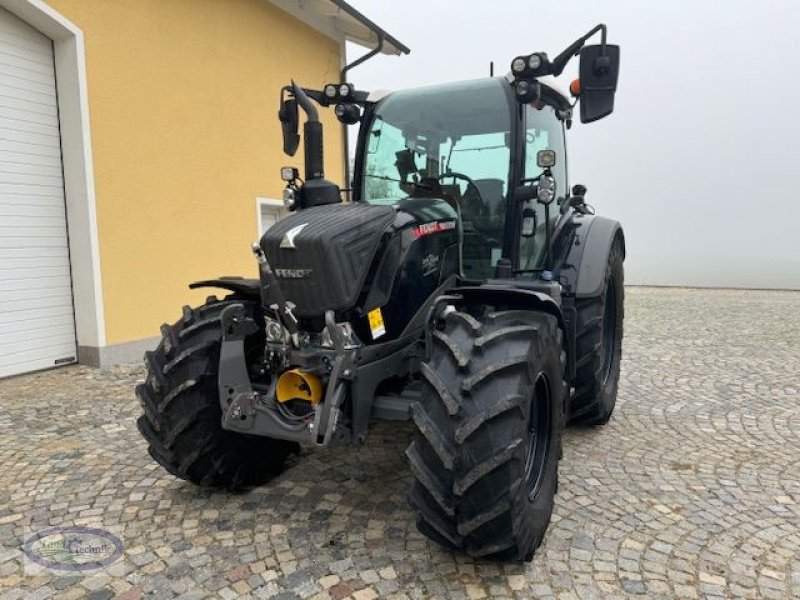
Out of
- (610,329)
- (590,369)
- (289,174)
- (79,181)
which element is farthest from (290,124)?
(79,181)

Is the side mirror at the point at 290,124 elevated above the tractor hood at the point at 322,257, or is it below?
above

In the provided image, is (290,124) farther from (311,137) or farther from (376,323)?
(376,323)

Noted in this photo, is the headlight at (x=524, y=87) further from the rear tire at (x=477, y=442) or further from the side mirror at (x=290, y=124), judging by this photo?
the rear tire at (x=477, y=442)

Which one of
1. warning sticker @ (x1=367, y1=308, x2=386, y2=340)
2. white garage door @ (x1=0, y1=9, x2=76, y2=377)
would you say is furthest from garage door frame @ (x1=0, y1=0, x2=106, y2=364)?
warning sticker @ (x1=367, y1=308, x2=386, y2=340)

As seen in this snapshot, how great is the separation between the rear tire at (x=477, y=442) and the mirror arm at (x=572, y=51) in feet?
4.87

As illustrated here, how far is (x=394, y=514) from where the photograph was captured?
3080mm

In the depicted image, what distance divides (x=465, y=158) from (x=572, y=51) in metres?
0.84

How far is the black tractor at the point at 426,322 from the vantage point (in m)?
2.42

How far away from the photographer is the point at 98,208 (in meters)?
6.49

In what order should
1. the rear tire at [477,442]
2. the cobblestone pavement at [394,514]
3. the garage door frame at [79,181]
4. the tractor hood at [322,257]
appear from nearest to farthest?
the rear tire at [477,442]
the cobblestone pavement at [394,514]
the tractor hood at [322,257]
the garage door frame at [79,181]

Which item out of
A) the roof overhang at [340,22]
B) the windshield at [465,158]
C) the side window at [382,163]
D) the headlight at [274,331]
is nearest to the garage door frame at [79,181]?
the roof overhang at [340,22]

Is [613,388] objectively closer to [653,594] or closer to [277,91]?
[653,594]

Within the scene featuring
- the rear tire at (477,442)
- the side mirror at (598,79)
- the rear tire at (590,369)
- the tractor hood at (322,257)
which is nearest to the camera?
the rear tire at (477,442)

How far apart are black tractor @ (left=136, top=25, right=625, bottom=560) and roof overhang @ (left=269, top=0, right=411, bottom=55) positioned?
5.74 m
